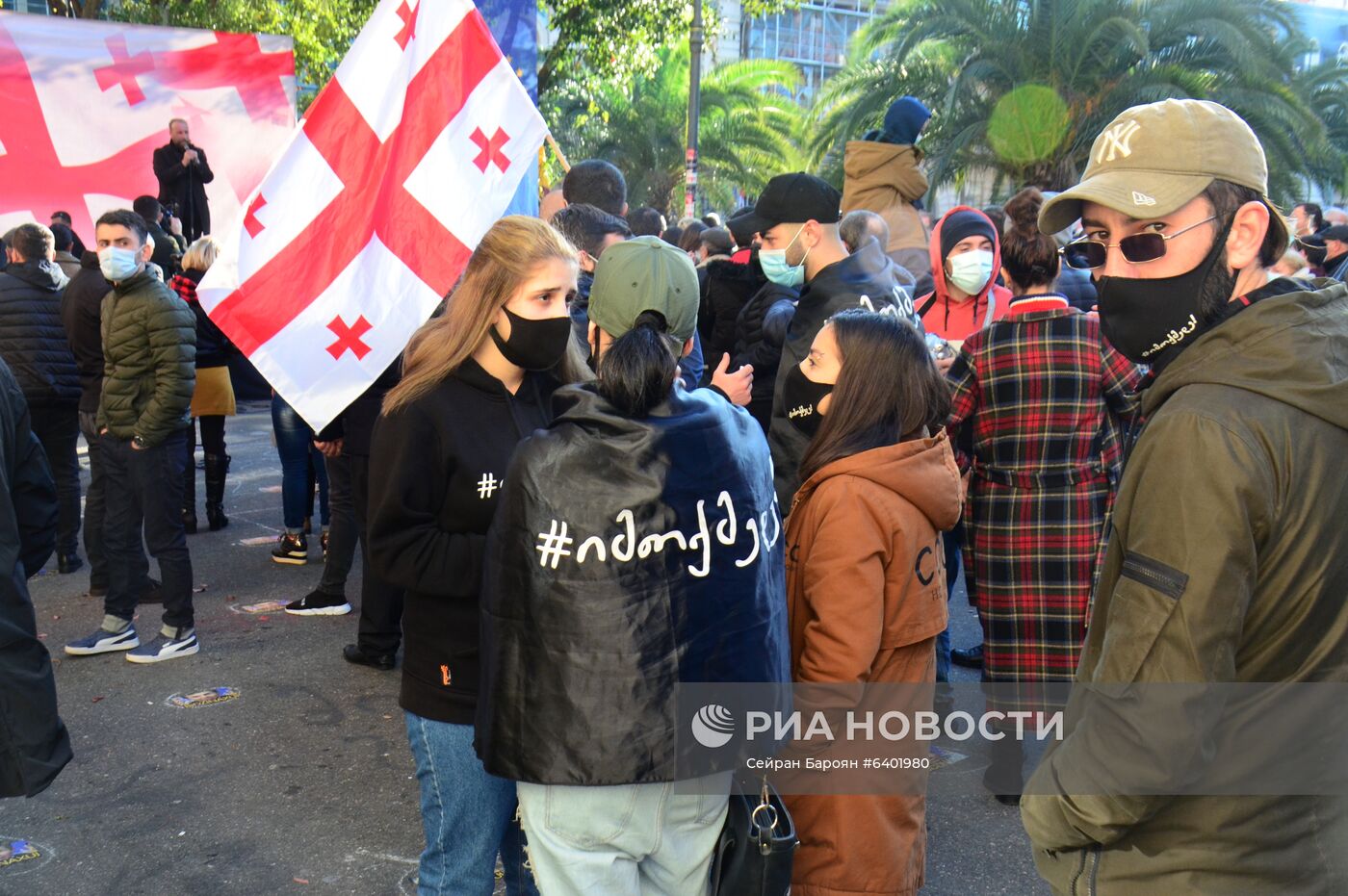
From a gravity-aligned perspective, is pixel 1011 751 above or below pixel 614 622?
below

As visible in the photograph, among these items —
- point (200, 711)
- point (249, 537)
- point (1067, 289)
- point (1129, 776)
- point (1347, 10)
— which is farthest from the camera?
point (1347, 10)

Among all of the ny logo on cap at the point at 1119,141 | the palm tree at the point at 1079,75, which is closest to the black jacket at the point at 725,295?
the ny logo on cap at the point at 1119,141

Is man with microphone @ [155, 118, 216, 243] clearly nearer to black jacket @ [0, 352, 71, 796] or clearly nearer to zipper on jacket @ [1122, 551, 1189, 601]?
black jacket @ [0, 352, 71, 796]

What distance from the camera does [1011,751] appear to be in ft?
14.4

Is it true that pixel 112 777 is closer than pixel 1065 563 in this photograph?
No

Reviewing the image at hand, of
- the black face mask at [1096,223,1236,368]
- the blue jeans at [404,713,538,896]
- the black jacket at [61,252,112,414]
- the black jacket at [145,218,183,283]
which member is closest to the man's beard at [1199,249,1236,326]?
the black face mask at [1096,223,1236,368]

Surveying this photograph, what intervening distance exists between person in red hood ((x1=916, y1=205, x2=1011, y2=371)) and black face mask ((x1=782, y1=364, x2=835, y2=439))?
2.19 metres

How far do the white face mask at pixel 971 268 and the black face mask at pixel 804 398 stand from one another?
2.34 m

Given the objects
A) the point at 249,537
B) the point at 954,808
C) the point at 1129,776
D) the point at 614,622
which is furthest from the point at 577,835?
the point at 249,537

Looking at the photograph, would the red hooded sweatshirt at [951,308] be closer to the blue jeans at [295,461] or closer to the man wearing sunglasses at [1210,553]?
the man wearing sunglasses at [1210,553]

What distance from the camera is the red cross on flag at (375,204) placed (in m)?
4.30

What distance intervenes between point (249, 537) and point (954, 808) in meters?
5.36

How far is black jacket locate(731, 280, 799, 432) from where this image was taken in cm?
468

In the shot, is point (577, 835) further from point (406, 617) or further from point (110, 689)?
point (110, 689)
